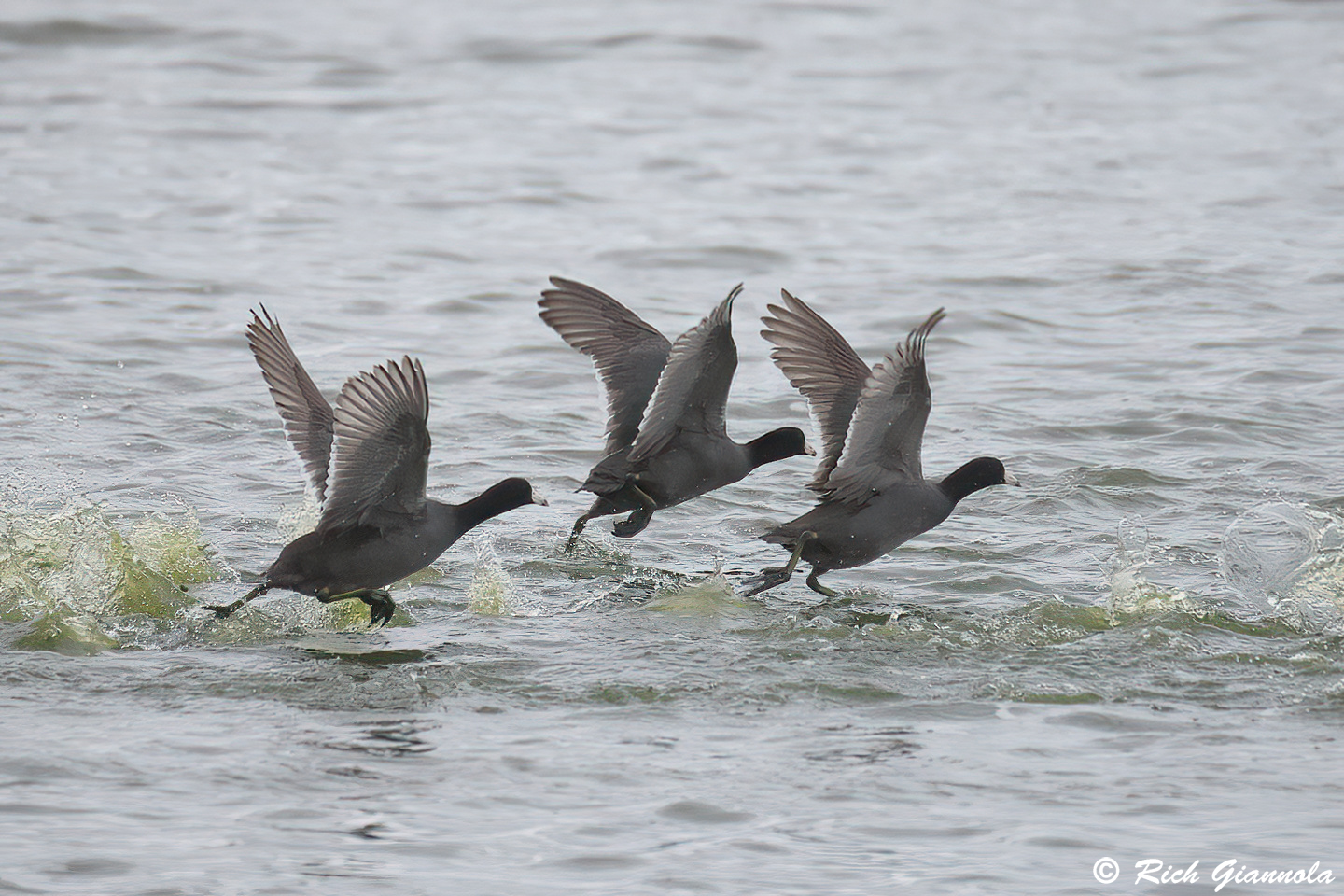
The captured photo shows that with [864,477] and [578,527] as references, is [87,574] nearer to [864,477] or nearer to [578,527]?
[578,527]

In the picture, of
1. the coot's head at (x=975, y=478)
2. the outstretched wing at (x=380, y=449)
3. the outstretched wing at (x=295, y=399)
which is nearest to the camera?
the outstretched wing at (x=380, y=449)

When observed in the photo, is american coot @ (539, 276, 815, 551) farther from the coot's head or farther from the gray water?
the coot's head

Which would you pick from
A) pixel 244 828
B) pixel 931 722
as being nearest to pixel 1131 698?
pixel 931 722

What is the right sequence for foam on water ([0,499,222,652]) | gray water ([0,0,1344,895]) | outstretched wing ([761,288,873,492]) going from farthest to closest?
1. outstretched wing ([761,288,873,492])
2. foam on water ([0,499,222,652])
3. gray water ([0,0,1344,895])

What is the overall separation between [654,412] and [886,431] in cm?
125

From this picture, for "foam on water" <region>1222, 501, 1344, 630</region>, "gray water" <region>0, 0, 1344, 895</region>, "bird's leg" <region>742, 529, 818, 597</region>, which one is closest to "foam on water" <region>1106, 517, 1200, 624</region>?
"gray water" <region>0, 0, 1344, 895</region>

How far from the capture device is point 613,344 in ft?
30.8

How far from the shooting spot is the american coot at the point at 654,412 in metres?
8.56

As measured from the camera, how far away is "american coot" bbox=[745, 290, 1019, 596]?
814 cm

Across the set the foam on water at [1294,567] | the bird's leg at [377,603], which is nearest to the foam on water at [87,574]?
the bird's leg at [377,603]

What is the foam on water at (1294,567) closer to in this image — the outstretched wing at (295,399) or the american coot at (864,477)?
the american coot at (864,477)

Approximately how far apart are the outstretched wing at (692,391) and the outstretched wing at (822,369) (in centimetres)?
40

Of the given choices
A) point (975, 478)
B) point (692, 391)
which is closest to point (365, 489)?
point (692, 391)

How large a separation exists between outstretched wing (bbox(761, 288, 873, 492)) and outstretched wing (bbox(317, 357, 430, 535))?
2.29 meters
